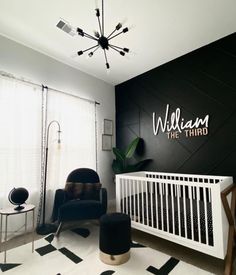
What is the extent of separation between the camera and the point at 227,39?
2.60m

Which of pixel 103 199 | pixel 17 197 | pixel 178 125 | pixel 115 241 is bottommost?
pixel 115 241

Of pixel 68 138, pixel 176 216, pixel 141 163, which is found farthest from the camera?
pixel 141 163

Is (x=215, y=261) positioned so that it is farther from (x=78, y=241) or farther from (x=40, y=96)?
(x=40, y=96)

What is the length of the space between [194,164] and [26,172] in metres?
2.60

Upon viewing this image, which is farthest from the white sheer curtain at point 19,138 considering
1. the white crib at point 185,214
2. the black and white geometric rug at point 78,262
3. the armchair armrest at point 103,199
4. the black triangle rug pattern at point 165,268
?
the black triangle rug pattern at point 165,268

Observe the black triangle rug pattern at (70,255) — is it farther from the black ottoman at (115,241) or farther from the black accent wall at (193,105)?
the black accent wall at (193,105)

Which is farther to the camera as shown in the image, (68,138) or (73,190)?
(68,138)

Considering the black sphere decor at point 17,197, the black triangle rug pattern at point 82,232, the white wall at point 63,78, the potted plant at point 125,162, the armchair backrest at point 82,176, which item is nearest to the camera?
the black sphere decor at point 17,197

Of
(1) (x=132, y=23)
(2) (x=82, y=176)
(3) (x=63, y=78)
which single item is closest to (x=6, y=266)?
(2) (x=82, y=176)

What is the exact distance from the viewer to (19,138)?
8.38 feet

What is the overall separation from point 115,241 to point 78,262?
0.46 metres

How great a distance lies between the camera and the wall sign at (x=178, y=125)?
9.15 feet

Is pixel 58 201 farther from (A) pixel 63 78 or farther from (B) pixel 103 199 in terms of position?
(A) pixel 63 78

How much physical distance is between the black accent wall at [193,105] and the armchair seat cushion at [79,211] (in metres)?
1.44
